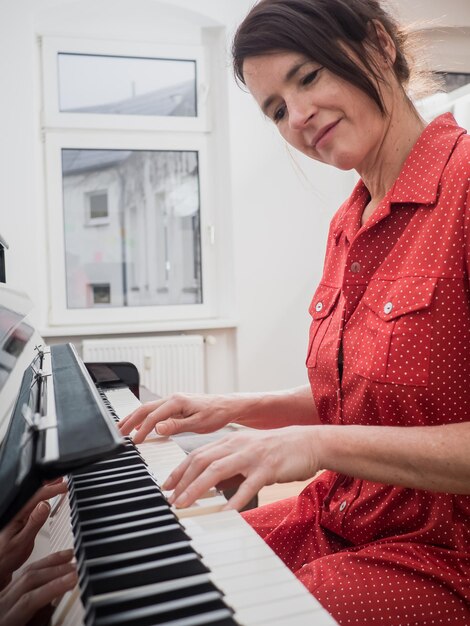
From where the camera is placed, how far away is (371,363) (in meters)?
0.94

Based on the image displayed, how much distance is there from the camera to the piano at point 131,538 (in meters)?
0.47

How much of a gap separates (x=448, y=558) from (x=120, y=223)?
3088 mm

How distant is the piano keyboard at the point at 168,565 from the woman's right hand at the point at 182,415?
0.80 ft

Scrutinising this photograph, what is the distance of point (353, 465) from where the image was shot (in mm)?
759

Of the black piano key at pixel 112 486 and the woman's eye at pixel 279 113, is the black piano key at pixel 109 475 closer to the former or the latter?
the black piano key at pixel 112 486

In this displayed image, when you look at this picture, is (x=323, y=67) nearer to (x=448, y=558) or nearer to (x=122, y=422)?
(x=122, y=422)

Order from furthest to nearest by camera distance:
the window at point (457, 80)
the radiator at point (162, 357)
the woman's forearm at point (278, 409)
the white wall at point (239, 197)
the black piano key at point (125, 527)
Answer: the window at point (457, 80)
the radiator at point (162, 357)
the white wall at point (239, 197)
the woman's forearm at point (278, 409)
the black piano key at point (125, 527)

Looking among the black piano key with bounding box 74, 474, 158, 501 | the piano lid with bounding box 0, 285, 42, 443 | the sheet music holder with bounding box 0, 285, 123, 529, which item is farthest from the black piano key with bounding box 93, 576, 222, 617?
the piano lid with bounding box 0, 285, 42, 443

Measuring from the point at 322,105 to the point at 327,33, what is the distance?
112 mm

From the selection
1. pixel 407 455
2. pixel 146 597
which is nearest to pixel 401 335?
pixel 407 455

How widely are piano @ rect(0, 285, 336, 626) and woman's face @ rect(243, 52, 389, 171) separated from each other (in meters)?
0.60

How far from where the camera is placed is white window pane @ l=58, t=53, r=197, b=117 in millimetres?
3477

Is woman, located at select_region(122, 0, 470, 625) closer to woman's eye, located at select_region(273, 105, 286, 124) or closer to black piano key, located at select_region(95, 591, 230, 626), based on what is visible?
woman's eye, located at select_region(273, 105, 286, 124)

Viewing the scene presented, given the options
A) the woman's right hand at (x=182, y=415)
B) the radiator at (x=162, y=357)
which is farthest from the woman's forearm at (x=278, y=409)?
the radiator at (x=162, y=357)
